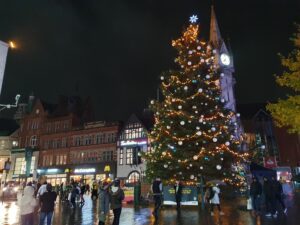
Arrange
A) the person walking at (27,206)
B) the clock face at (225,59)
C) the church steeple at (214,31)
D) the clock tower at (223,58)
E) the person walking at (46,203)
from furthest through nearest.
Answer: the church steeple at (214,31)
the clock face at (225,59)
the clock tower at (223,58)
the person walking at (46,203)
the person walking at (27,206)

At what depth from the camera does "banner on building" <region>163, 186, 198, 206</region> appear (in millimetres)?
19250

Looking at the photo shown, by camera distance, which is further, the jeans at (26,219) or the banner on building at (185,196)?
the banner on building at (185,196)

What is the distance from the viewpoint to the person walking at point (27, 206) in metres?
8.73

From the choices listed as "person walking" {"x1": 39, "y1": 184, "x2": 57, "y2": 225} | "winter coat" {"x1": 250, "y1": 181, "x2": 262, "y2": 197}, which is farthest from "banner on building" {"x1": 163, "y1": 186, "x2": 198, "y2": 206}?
"person walking" {"x1": 39, "y1": 184, "x2": 57, "y2": 225}

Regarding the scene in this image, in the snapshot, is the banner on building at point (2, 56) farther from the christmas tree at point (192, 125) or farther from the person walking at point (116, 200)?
the christmas tree at point (192, 125)

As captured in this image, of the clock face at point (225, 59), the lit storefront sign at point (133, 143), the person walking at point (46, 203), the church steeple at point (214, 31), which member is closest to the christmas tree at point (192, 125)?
the person walking at point (46, 203)

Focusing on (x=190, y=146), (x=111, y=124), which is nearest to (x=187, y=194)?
(x=190, y=146)

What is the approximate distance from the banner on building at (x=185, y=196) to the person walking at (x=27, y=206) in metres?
12.2

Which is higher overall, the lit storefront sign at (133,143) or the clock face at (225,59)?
the clock face at (225,59)

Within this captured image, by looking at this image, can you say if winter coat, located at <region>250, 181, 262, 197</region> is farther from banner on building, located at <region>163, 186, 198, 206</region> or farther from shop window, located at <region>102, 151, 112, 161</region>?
shop window, located at <region>102, 151, 112, 161</region>

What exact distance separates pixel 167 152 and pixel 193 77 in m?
5.94

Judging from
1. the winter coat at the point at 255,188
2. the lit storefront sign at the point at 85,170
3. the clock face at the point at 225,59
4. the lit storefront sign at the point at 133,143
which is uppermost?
the clock face at the point at 225,59

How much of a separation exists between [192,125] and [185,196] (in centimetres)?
476

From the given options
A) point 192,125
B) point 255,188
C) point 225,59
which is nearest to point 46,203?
point 255,188
